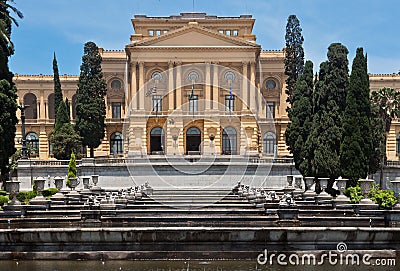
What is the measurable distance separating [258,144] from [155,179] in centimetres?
1712

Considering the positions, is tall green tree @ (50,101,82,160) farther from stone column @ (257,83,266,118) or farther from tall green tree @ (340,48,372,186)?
tall green tree @ (340,48,372,186)

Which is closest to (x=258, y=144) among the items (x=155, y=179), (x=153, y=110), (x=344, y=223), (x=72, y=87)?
(x=153, y=110)

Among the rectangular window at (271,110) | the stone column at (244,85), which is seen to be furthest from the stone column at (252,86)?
the rectangular window at (271,110)

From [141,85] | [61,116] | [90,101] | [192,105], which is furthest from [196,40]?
[61,116]

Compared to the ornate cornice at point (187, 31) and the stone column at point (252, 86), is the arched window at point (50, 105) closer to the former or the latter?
the ornate cornice at point (187, 31)

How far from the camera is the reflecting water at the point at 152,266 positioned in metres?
12.5

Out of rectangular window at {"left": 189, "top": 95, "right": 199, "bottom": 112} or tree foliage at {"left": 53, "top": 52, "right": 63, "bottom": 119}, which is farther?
rectangular window at {"left": 189, "top": 95, "right": 199, "bottom": 112}

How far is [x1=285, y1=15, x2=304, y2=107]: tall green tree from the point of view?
46.6 meters

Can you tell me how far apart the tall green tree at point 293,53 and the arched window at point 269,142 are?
635 centimetres

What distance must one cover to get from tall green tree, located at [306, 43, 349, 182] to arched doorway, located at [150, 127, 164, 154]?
2591 centimetres

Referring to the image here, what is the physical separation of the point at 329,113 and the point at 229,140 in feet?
82.4

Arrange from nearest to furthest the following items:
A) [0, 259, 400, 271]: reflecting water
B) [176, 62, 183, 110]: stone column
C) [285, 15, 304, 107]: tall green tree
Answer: [0, 259, 400, 271]: reflecting water → [285, 15, 304, 107]: tall green tree → [176, 62, 183, 110]: stone column

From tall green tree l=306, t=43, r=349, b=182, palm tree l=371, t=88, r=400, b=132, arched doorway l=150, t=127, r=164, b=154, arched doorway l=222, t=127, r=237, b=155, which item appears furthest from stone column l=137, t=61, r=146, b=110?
tall green tree l=306, t=43, r=349, b=182

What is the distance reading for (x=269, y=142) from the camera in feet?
172
